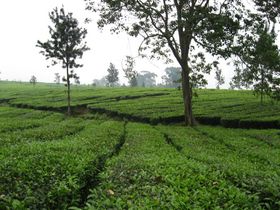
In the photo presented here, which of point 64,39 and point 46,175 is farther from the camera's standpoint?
point 64,39

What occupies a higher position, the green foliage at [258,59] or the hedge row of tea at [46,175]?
the green foliage at [258,59]

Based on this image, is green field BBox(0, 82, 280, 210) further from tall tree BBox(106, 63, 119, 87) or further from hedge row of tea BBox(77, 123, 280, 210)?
tall tree BBox(106, 63, 119, 87)

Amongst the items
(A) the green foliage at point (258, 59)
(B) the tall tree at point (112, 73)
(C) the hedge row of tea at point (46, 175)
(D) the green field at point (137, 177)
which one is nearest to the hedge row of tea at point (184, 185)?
(D) the green field at point (137, 177)

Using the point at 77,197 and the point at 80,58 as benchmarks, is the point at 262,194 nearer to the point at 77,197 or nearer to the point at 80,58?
the point at 77,197

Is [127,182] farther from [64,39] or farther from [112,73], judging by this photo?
[112,73]

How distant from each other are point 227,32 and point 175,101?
2373 centimetres

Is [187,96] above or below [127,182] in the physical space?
above

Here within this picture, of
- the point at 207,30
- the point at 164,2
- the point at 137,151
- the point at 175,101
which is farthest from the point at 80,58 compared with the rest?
the point at 137,151

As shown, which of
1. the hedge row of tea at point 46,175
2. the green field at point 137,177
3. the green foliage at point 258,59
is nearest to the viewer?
the green field at point 137,177

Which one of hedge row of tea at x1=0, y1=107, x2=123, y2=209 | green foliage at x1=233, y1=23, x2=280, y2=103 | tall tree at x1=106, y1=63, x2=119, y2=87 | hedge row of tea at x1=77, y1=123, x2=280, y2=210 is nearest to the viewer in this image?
hedge row of tea at x1=77, y1=123, x2=280, y2=210

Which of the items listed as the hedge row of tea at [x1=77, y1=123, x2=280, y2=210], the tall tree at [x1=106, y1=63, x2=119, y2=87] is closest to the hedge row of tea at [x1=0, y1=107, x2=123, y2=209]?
the hedge row of tea at [x1=77, y1=123, x2=280, y2=210]

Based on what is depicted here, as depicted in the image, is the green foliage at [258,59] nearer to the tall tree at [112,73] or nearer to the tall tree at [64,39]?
the tall tree at [64,39]

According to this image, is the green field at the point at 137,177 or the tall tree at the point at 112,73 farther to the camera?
the tall tree at the point at 112,73

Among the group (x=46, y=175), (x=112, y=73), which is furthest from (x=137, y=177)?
(x=112, y=73)
